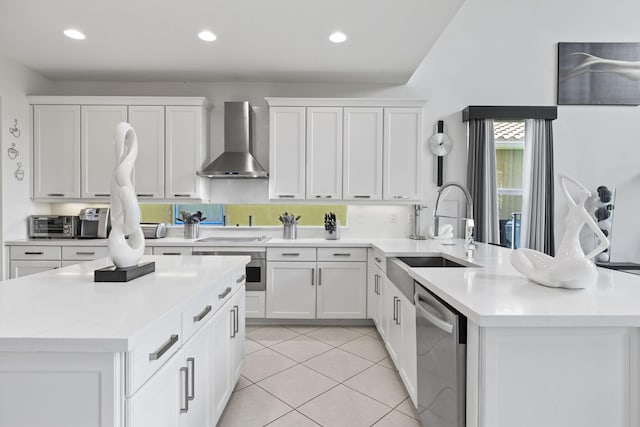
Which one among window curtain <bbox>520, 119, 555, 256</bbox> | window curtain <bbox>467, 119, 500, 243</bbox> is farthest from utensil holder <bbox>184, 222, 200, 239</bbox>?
window curtain <bbox>520, 119, 555, 256</bbox>

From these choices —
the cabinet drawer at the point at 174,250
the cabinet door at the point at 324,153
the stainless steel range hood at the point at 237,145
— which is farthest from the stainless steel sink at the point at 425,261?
the cabinet drawer at the point at 174,250

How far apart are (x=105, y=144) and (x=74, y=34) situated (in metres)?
1.19

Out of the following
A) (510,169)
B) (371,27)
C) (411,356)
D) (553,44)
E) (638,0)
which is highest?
(638,0)

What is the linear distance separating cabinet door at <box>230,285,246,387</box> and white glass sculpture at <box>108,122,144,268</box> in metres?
0.75

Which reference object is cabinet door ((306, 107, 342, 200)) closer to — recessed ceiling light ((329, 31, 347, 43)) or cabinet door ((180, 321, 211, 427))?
recessed ceiling light ((329, 31, 347, 43))

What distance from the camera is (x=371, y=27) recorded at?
9.80 ft

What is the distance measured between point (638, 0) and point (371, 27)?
393 centimetres

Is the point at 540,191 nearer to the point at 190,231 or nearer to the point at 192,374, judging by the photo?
the point at 190,231

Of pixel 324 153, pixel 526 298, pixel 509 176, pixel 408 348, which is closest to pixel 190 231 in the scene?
pixel 324 153

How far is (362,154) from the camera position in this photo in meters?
4.04

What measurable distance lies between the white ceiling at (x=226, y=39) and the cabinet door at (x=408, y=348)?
2165 millimetres

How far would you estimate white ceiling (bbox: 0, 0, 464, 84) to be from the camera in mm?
2729

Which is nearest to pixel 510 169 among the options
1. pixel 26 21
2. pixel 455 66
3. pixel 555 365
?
pixel 455 66

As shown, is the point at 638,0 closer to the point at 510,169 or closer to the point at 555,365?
the point at 510,169
